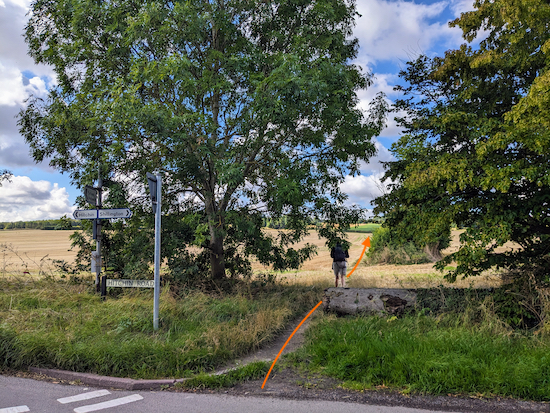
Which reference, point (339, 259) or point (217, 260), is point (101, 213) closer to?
point (217, 260)

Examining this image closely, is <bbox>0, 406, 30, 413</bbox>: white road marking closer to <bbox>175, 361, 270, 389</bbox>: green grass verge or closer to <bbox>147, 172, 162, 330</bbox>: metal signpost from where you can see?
<bbox>175, 361, 270, 389</bbox>: green grass verge

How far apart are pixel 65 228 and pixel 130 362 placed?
842 centimetres

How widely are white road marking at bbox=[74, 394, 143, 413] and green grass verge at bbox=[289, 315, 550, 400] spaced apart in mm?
2574

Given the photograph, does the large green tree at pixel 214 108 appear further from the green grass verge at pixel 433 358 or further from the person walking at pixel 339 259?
the green grass verge at pixel 433 358

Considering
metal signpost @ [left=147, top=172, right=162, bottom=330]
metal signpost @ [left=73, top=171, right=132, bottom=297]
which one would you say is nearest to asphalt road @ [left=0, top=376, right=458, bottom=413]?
metal signpost @ [left=147, top=172, right=162, bottom=330]

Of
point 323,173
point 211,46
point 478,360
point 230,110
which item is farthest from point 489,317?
point 211,46

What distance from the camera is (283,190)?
913 cm

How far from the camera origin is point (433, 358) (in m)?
5.68

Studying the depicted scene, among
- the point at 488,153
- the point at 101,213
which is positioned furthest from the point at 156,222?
the point at 488,153

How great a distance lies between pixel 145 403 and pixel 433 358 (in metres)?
4.13

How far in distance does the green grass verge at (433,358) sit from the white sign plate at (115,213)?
5.06 m

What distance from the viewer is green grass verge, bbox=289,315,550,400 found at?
5.18m

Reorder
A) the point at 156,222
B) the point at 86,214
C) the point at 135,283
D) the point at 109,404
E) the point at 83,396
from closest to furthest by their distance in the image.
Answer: the point at 109,404 < the point at 83,396 < the point at 156,222 < the point at 135,283 < the point at 86,214

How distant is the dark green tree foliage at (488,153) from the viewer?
724 centimetres
